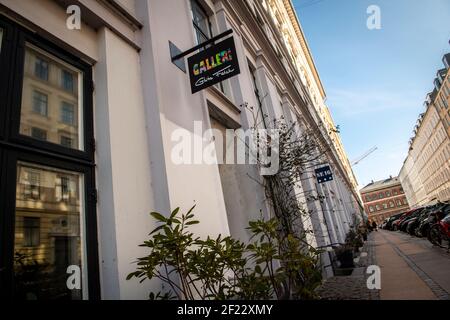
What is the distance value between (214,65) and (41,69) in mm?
2219

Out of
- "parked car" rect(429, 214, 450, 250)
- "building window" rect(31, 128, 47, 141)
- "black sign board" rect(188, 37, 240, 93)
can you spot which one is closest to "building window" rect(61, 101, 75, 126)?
"building window" rect(31, 128, 47, 141)

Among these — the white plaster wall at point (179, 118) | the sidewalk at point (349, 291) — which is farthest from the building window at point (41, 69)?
the sidewalk at point (349, 291)

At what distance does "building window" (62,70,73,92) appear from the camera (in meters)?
3.13

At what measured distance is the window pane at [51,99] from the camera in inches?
104

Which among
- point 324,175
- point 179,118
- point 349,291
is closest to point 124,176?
point 179,118

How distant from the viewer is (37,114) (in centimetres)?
269

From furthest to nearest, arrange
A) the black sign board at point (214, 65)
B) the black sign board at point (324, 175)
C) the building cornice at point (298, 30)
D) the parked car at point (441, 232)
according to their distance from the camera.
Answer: the building cornice at point (298, 30), the black sign board at point (324, 175), the parked car at point (441, 232), the black sign board at point (214, 65)

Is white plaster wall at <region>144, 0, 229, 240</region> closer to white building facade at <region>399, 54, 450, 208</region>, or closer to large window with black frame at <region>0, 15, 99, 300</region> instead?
large window with black frame at <region>0, 15, 99, 300</region>

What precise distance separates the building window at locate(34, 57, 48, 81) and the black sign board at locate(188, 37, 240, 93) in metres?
1.97

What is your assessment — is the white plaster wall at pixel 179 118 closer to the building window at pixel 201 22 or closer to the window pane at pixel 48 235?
the window pane at pixel 48 235
